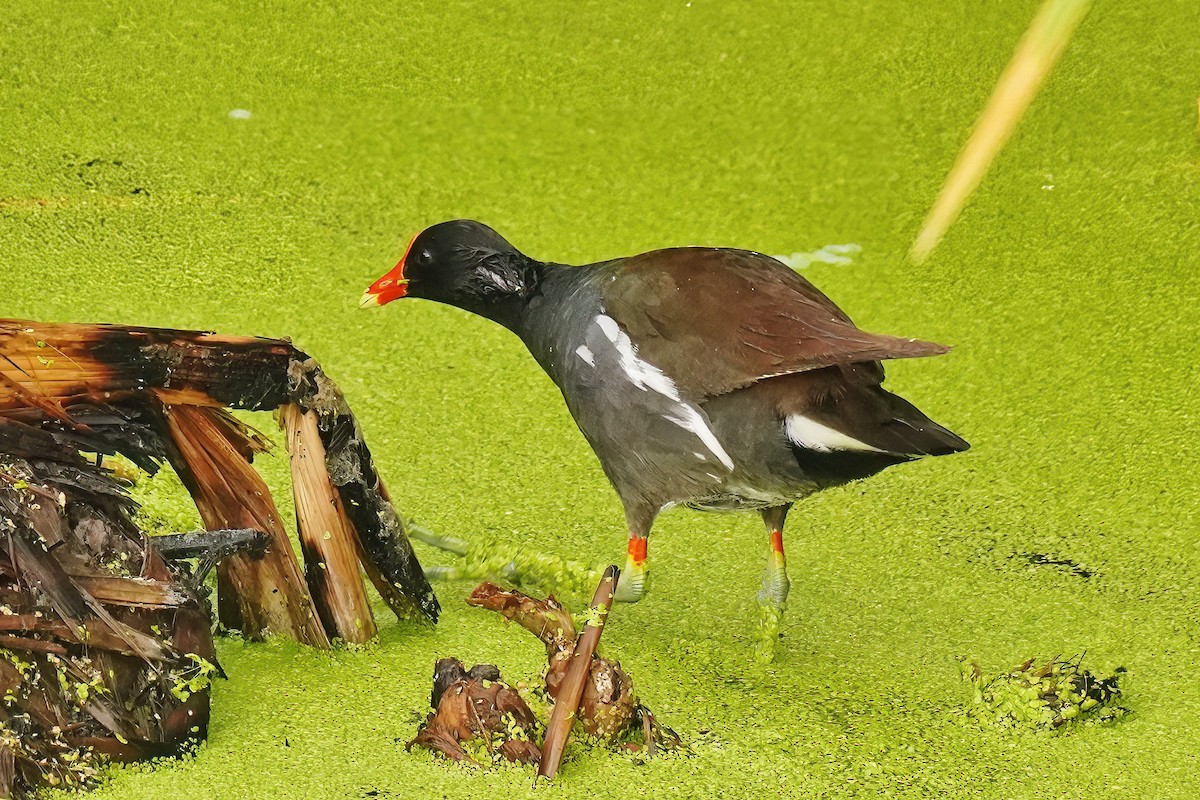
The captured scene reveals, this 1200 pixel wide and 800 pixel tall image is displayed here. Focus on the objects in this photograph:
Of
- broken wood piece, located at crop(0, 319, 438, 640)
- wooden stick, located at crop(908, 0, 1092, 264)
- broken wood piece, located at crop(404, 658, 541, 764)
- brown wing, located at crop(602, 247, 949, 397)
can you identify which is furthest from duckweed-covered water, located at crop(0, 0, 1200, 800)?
wooden stick, located at crop(908, 0, 1092, 264)

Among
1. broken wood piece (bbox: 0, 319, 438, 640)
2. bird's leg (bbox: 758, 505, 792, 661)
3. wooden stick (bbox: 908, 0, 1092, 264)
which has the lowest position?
bird's leg (bbox: 758, 505, 792, 661)

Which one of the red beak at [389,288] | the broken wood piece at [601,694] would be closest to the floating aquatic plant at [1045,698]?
the broken wood piece at [601,694]

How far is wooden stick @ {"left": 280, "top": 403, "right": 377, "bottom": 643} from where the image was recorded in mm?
1540

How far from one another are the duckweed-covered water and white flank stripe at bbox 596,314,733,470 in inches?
10.9

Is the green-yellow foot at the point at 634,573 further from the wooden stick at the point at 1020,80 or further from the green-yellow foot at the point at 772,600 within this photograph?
the wooden stick at the point at 1020,80

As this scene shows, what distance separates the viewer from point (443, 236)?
2027mm

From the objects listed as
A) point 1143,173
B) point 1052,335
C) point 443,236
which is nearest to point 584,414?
point 443,236

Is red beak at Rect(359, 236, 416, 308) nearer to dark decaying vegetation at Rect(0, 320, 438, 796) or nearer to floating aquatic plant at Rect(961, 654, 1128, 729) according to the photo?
dark decaying vegetation at Rect(0, 320, 438, 796)

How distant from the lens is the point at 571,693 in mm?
1362

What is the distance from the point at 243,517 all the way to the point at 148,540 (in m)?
0.19

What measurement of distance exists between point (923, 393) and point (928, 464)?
16 centimetres

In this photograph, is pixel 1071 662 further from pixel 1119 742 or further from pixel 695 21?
pixel 695 21

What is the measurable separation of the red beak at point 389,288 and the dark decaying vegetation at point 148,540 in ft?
1.77

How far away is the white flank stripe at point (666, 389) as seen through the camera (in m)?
1.67
